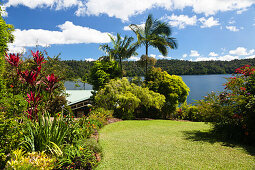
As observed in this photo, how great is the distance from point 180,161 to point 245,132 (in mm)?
3190

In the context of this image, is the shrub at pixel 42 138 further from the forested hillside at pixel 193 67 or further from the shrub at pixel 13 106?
the forested hillside at pixel 193 67

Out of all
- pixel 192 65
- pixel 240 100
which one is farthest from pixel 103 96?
pixel 192 65

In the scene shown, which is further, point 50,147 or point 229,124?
point 229,124

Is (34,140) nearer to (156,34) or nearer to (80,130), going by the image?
(80,130)

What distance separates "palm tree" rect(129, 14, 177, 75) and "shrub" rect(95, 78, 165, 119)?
13.8 ft

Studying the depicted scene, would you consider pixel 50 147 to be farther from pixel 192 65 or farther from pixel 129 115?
pixel 192 65

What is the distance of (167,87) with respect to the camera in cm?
1490

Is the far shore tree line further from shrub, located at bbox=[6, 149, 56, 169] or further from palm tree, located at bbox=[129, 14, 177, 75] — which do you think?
shrub, located at bbox=[6, 149, 56, 169]

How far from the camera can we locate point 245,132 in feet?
19.6

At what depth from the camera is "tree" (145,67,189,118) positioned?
14.8m

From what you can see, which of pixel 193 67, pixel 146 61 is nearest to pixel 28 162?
pixel 146 61

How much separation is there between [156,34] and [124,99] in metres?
7.95

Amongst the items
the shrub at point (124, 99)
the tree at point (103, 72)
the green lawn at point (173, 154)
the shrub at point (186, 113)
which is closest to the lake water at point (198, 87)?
the tree at point (103, 72)

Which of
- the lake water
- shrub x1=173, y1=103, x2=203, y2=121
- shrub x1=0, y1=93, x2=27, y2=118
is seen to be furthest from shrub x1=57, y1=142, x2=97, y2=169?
the lake water
